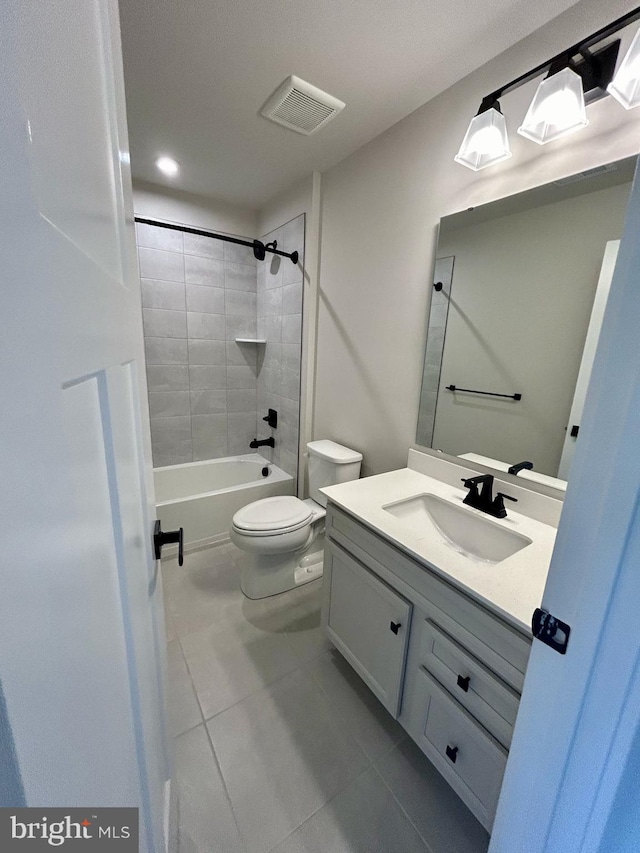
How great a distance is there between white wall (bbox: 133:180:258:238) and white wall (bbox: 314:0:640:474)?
93 cm

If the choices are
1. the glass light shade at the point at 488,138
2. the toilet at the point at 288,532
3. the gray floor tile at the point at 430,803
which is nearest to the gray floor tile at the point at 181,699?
the toilet at the point at 288,532

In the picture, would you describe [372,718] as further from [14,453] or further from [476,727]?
[14,453]

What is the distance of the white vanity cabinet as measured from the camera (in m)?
0.83

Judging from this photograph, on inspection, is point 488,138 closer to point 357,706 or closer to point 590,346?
point 590,346

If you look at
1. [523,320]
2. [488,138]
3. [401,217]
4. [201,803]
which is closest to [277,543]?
[201,803]

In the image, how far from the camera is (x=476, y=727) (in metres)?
0.88

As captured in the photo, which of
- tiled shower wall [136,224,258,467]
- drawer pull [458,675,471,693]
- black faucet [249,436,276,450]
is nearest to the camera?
drawer pull [458,675,471,693]

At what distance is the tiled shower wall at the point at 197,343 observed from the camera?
2.46 m

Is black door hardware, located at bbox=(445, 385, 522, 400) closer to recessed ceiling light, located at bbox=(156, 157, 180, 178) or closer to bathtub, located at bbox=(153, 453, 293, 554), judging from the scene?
bathtub, located at bbox=(153, 453, 293, 554)

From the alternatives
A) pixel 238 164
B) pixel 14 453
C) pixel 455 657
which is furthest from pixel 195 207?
pixel 455 657

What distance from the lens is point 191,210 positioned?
2428 mm

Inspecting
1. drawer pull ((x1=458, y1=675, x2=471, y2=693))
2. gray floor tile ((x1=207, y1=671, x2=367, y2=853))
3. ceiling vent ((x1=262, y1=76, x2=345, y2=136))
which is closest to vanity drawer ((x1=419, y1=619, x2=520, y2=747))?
drawer pull ((x1=458, y1=675, x2=471, y2=693))

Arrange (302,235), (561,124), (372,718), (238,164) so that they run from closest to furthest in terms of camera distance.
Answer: (561,124)
(372,718)
(238,164)
(302,235)

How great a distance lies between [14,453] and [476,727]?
121 cm
